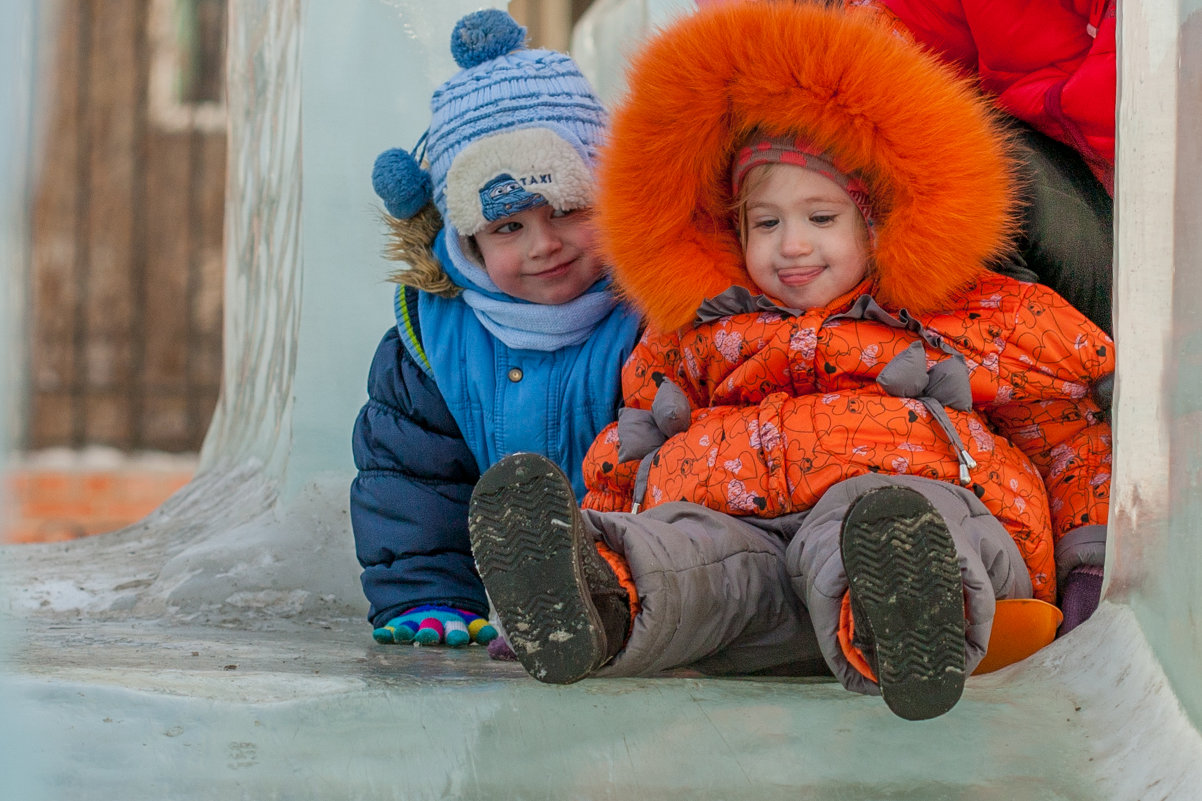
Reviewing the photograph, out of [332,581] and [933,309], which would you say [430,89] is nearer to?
[332,581]

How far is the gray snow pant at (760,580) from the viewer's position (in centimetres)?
120

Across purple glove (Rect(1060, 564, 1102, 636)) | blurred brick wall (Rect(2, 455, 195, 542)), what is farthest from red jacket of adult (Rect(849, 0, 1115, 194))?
blurred brick wall (Rect(2, 455, 195, 542))

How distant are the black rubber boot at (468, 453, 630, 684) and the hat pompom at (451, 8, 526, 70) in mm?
1044

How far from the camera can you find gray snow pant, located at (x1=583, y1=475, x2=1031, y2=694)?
1200mm

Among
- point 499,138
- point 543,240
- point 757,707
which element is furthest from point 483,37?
point 757,707

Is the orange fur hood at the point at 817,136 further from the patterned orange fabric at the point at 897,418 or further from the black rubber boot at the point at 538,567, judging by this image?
the black rubber boot at the point at 538,567

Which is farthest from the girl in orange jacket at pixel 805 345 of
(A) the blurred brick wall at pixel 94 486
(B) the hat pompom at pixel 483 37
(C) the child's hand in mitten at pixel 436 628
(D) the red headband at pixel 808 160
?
(A) the blurred brick wall at pixel 94 486

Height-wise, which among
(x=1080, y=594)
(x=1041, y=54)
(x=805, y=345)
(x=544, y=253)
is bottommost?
(x=1080, y=594)

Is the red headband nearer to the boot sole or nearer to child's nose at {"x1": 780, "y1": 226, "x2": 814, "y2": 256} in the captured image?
child's nose at {"x1": 780, "y1": 226, "x2": 814, "y2": 256}

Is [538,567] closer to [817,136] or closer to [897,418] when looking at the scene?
[897,418]

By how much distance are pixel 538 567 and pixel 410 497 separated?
893 millimetres

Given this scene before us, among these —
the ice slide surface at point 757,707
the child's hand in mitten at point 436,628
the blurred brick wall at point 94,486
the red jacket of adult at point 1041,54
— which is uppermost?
the red jacket of adult at point 1041,54

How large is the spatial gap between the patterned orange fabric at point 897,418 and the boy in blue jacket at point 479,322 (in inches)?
12.6

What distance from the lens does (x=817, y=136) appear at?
160cm
